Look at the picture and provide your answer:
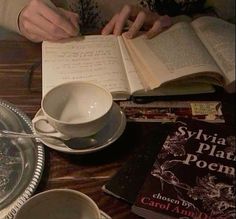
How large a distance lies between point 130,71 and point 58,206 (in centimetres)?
34

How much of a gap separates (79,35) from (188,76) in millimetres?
266

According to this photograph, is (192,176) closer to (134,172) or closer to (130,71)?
(134,172)

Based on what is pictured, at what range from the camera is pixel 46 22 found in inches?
33.5

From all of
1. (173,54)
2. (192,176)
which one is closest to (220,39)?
(173,54)

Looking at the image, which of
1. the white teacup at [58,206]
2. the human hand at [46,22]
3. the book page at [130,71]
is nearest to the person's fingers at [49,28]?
the human hand at [46,22]

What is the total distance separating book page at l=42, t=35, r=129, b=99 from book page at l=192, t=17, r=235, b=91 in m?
0.15

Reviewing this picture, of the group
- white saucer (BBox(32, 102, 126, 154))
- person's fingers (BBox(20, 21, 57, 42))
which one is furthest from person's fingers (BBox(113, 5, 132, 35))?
white saucer (BBox(32, 102, 126, 154))

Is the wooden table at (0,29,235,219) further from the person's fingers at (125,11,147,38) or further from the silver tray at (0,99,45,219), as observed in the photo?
the person's fingers at (125,11,147,38)

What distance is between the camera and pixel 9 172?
0.57 meters

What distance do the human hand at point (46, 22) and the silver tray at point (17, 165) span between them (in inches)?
9.2

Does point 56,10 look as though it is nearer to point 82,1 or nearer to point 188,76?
point 82,1

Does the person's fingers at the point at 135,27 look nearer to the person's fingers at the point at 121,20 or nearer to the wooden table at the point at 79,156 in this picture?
the person's fingers at the point at 121,20

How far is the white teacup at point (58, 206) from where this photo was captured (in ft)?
1.52

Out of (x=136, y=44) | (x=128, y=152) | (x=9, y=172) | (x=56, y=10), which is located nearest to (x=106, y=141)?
(x=128, y=152)
